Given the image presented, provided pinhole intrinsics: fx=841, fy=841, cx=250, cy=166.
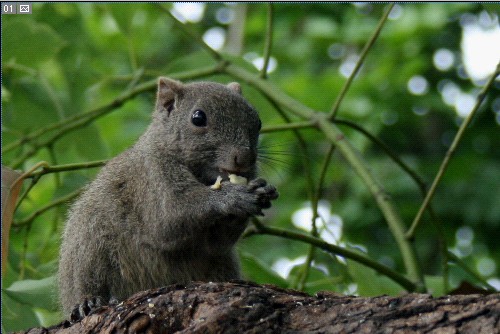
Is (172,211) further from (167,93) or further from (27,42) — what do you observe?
(27,42)

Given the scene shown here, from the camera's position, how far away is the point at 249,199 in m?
3.50

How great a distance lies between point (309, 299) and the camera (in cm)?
293

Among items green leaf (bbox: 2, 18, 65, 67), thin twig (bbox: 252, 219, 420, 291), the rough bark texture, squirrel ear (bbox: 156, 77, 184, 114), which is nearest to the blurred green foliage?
green leaf (bbox: 2, 18, 65, 67)

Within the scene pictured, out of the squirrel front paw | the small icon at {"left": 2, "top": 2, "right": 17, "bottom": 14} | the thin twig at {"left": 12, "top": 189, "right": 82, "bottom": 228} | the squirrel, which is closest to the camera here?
the squirrel front paw

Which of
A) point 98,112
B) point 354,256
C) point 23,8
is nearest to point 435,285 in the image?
point 354,256

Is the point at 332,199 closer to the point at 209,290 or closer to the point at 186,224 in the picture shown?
the point at 186,224

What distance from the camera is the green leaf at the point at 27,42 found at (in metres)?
4.66

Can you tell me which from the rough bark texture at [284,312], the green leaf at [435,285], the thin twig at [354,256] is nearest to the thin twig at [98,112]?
the thin twig at [354,256]

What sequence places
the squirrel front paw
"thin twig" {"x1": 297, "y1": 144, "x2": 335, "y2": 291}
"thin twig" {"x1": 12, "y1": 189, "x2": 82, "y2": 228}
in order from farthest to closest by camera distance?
"thin twig" {"x1": 12, "y1": 189, "x2": 82, "y2": 228} < "thin twig" {"x1": 297, "y1": 144, "x2": 335, "y2": 291} < the squirrel front paw

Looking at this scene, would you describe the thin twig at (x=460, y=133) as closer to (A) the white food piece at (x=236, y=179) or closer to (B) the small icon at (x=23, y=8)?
(A) the white food piece at (x=236, y=179)

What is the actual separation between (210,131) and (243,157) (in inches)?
10.3

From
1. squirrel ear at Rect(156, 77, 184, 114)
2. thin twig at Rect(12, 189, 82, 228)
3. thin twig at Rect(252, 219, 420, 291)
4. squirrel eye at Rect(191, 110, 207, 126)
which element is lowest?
thin twig at Rect(252, 219, 420, 291)

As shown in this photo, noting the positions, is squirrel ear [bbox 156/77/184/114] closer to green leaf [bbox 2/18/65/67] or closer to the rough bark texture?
green leaf [bbox 2/18/65/67]

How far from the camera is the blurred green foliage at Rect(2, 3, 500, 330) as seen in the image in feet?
16.3
